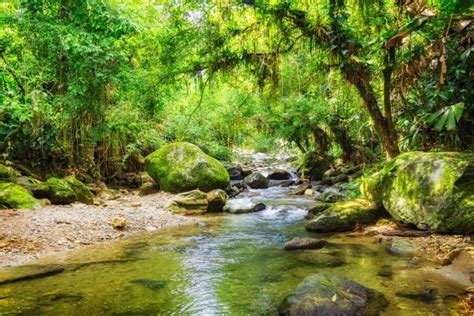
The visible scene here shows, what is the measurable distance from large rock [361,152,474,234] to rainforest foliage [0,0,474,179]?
0.96 m

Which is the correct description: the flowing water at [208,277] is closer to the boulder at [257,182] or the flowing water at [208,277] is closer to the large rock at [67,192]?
the large rock at [67,192]

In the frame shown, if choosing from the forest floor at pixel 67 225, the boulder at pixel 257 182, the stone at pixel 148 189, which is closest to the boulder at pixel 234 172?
the boulder at pixel 257 182

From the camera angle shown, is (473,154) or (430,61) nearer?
(473,154)

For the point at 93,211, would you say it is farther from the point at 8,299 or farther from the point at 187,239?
the point at 8,299

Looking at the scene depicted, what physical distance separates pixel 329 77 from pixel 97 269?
23.0 ft

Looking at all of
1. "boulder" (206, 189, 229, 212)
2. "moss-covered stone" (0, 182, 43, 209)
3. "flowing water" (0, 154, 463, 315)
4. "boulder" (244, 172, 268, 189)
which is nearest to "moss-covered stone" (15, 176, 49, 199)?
"moss-covered stone" (0, 182, 43, 209)

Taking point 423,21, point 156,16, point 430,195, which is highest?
point 156,16

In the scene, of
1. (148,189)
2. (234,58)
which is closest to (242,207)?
(234,58)

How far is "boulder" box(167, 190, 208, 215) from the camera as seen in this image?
11.1 m

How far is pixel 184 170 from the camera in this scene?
14.0m

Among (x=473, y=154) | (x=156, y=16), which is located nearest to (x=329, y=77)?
(x=473, y=154)

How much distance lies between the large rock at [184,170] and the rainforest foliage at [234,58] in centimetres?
257

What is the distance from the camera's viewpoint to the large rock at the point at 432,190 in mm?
6527

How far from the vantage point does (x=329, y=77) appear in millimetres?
9969
